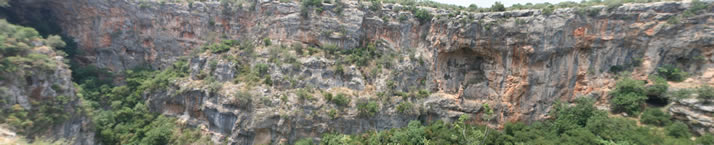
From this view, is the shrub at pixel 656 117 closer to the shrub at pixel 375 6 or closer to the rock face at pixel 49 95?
the shrub at pixel 375 6

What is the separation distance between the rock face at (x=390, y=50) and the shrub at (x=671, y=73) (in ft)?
1.68

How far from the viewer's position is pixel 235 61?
2609cm

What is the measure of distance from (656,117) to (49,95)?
41262mm

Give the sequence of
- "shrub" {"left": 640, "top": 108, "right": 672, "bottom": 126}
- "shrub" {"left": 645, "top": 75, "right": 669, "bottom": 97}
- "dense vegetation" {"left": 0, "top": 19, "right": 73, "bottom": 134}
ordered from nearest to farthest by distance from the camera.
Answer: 1. "dense vegetation" {"left": 0, "top": 19, "right": 73, "bottom": 134}
2. "shrub" {"left": 640, "top": 108, "right": 672, "bottom": 126}
3. "shrub" {"left": 645, "top": 75, "right": 669, "bottom": 97}

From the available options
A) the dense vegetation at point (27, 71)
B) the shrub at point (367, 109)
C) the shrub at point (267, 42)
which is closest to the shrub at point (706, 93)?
the shrub at point (367, 109)

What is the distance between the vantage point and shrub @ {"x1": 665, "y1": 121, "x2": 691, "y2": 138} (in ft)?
59.9

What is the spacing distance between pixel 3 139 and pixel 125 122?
13.4m

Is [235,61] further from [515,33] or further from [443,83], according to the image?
[515,33]

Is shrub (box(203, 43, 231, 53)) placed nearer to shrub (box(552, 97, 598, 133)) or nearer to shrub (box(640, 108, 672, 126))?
shrub (box(552, 97, 598, 133))

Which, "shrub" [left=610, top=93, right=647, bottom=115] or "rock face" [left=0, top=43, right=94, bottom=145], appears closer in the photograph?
"rock face" [left=0, top=43, right=94, bottom=145]

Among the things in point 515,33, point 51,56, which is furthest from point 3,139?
point 515,33

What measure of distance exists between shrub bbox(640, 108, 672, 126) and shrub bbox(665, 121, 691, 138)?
78 centimetres

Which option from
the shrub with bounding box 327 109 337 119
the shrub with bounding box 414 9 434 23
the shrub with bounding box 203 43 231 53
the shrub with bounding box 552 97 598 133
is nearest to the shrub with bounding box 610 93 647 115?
the shrub with bounding box 552 97 598 133

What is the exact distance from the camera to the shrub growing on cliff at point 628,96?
2105 cm
